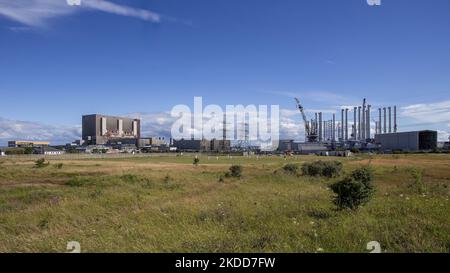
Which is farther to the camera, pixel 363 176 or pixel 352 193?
pixel 363 176

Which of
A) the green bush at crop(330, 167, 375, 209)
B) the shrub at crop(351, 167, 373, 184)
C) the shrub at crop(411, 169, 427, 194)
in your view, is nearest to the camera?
the green bush at crop(330, 167, 375, 209)

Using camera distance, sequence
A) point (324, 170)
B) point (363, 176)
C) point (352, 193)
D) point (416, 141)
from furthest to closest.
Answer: point (416, 141) < point (324, 170) < point (363, 176) < point (352, 193)

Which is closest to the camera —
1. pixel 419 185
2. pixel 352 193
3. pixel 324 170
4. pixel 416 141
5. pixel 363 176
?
pixel 352 193

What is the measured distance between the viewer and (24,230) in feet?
33.6

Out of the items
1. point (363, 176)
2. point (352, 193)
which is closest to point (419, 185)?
point (363, 176)

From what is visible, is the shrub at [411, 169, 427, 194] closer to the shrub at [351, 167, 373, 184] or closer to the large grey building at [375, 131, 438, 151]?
the shrub at [351, 167, 373, 184]

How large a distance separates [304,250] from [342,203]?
495 cm

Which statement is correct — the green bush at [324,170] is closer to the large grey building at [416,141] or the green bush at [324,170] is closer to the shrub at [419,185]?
the shrub at [419,185]

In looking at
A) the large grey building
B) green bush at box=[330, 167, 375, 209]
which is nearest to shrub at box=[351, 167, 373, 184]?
green bush at box=[330, 167, 375, 209]

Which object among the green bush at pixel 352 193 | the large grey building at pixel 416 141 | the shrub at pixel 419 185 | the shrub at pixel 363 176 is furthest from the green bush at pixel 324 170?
the large grey building at pixel 416 141

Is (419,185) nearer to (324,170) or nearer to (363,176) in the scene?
(363,176)

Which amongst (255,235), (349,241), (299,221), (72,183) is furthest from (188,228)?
(72,183)

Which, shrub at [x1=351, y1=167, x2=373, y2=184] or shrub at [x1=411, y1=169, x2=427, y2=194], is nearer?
shrub at [x1=351, y1=167, x2=373, y2=184]
